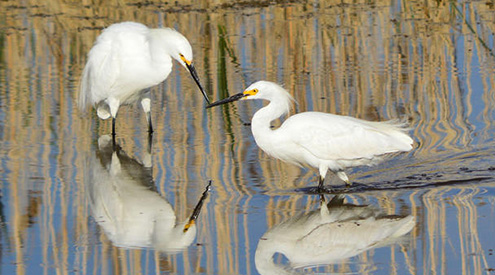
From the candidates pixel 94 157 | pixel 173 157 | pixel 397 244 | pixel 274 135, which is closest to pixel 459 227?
pixel 397 244

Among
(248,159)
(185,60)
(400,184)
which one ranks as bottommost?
(400,184)

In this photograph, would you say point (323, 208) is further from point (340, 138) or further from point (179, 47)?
point (179, 47)

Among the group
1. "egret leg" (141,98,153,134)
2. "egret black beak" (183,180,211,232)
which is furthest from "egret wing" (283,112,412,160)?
"egret leg" (141,98,153,134)

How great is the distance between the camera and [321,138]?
21.9ft

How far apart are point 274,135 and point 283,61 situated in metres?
4.70

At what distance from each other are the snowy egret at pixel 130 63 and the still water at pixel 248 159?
1.04 feet

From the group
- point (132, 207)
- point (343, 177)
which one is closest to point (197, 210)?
point (132, 207)

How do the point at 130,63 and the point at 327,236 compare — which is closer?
the point at 327,236

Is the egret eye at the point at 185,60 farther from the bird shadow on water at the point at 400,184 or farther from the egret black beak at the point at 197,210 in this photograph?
the bird shadow on water at the point at 400,184

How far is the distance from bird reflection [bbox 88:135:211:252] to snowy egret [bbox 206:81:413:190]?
63 cm

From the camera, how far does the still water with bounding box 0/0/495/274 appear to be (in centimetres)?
532

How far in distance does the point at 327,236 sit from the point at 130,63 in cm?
339

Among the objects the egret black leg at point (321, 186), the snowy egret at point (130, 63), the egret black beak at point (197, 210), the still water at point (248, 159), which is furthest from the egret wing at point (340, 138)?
the snowy egret at point (130, 63)

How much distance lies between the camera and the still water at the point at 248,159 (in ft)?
17.4
